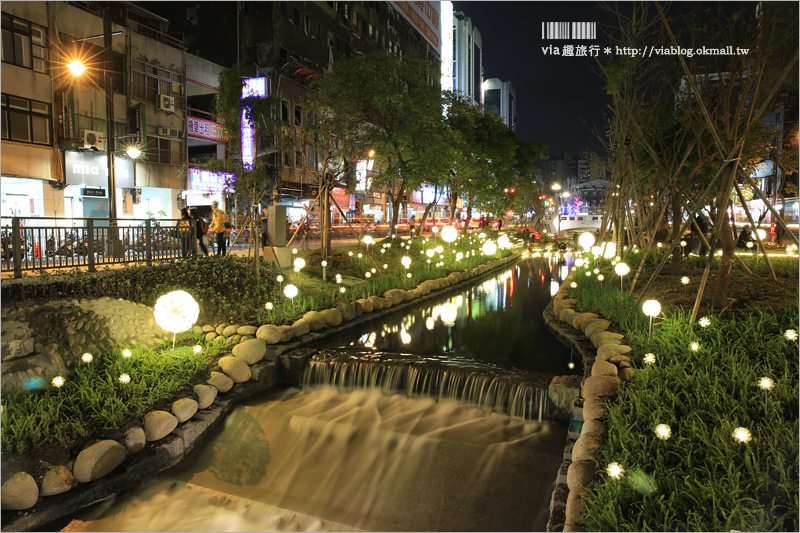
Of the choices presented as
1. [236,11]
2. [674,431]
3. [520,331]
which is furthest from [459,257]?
[236,11]

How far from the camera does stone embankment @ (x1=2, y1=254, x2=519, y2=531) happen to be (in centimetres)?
610

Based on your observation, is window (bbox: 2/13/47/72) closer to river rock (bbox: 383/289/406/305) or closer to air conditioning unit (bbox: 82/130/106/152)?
air conditioning unit (bbox: 82/130/106/152)

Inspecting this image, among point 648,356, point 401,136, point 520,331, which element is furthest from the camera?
point 401,136

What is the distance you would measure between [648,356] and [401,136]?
43.3ft

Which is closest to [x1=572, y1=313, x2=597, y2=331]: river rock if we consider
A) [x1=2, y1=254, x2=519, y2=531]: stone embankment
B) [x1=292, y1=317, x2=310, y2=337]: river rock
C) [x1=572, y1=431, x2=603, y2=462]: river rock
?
[x1=2, y1=254, x2=519, y2=531]: stone embankment

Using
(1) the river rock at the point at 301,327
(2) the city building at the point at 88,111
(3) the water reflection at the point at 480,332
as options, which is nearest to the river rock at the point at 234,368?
(1) the river rock at the point at 301,327

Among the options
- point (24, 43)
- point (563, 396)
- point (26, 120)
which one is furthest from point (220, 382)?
point (24, 43)

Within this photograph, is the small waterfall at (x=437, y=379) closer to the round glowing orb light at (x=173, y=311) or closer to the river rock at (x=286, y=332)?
the river rock at (x=286, y=332)

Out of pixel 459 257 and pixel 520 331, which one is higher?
pixel 459 257

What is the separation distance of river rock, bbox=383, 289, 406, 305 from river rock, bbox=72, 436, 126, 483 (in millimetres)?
9067

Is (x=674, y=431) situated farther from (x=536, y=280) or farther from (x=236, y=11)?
(x=236, y=11)

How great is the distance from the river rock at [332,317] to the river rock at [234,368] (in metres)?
3.11

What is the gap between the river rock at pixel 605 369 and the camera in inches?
294

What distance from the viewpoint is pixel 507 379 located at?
345 inches
